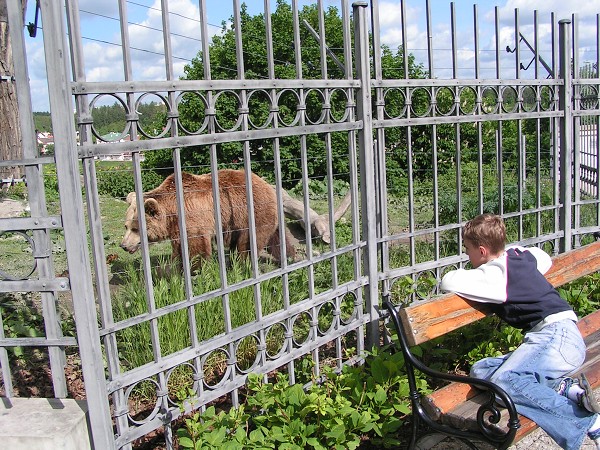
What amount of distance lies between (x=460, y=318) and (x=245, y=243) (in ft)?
12.8

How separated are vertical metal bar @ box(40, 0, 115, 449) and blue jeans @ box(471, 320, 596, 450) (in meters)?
1.90

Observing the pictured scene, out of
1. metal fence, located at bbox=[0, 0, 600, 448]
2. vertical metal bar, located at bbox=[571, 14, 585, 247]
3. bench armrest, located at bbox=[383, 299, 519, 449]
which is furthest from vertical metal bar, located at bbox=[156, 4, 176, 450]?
vertical metal bar, located at bbox=[571, 14, 585, 247]

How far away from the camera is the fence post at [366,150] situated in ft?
13.7

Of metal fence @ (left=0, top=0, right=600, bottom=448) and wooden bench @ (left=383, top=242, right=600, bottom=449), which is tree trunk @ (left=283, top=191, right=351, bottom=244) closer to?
metal fence @ (left=0, top=0, right=600, bottom=448)

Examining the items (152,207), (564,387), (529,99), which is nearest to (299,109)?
(564,387)

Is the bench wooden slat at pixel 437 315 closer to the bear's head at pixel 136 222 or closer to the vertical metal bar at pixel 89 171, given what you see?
the vertical metal bar at pixel 89 171

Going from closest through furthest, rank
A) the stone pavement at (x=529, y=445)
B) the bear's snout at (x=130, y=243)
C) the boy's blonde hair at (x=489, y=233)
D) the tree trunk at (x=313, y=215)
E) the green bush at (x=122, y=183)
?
the boy's blonde hair at (x=489, y=233) < the stone pavement at (x=529, y=445) < the bear's snout at (x=130, y=243) < the tree trunk at (x=313, y=215) < the green bush at (x=122, y=183)

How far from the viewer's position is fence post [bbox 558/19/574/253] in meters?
5.79

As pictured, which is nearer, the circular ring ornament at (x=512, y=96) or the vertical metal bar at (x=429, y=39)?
the vertical metal bar at (x=429, y=39)

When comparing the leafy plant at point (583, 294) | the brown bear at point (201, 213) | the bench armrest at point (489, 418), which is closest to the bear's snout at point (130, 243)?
the brown bear at point (201, 213)

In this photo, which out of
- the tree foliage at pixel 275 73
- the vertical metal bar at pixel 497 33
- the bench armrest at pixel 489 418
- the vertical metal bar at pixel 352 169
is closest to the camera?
the bench armrest at pixel 489 418

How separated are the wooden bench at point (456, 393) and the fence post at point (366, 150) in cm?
103

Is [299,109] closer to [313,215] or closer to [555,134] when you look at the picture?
[555,134]

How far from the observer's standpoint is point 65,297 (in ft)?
18.2
